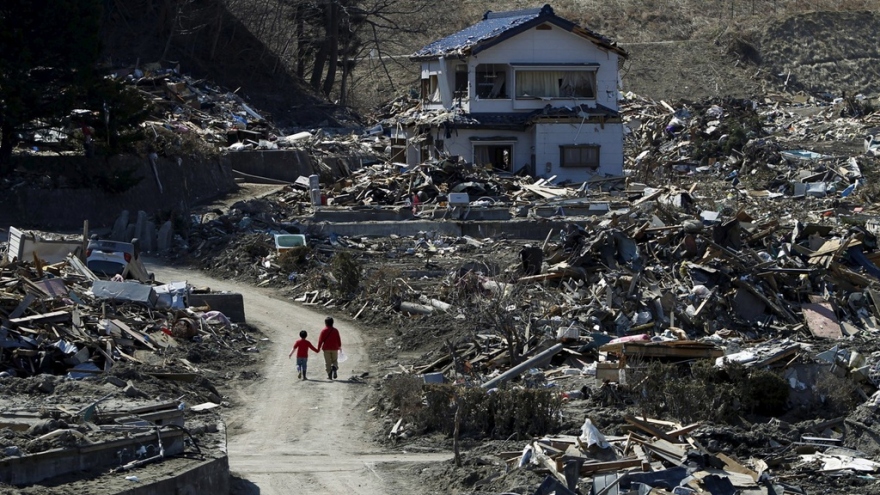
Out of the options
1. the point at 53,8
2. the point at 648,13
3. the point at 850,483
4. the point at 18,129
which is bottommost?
the point at 850,483

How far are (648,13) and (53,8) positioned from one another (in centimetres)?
4199

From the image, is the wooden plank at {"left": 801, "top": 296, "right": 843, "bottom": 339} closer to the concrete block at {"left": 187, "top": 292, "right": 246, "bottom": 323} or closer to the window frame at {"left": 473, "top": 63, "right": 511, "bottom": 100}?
the concrete block at {"left": 187, "top": 292, "right": 246, "bottom": 323}

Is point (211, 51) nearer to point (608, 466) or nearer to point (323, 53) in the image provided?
point (323, 53)

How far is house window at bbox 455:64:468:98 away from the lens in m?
40.1

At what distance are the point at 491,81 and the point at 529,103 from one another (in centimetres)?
146

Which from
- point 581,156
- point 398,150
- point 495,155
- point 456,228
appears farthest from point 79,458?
point 398,150

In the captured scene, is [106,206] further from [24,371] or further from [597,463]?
[597,463]

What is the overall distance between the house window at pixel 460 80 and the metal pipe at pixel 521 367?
76.4 feet

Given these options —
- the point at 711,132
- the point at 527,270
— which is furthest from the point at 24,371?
the point at 711,132

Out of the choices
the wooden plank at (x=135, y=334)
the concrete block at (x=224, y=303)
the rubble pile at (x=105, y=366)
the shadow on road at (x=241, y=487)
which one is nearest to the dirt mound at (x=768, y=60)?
the concrete block at (x=224, y=303)

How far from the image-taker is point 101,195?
30125 millimetres

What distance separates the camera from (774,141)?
4184cm

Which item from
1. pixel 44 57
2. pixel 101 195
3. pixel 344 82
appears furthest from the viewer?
pixel 344 82

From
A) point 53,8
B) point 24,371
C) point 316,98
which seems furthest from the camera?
point 316,98
